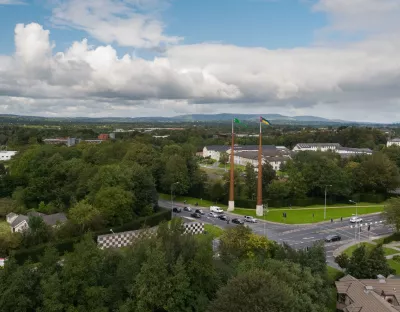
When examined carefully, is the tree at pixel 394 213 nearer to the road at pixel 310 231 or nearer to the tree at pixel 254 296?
the road at pixel 310 231

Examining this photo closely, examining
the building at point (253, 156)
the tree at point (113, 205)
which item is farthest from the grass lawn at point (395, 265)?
the building at point (253, 156)

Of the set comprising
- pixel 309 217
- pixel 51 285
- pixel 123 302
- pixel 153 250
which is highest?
pixel 153 250

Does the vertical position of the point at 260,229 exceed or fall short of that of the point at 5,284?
it falls short

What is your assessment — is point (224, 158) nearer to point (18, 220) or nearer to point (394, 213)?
point (394, 213)

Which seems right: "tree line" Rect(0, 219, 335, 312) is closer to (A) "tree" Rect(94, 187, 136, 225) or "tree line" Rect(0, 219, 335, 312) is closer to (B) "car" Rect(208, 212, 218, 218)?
(A) "tree" Rect(94, 187, 136, 225)

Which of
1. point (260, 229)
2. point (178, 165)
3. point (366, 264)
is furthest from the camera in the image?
point (178, 165)

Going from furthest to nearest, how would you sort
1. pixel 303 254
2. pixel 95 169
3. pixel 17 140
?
pixel 17 140
pixel 95 169
pixel 303 254

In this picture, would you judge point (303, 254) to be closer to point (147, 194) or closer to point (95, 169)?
point (147, 194)

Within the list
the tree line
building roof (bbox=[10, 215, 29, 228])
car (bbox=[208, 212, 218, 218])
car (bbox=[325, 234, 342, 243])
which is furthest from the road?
building roof (bbox=[10, 215, 29, 228])

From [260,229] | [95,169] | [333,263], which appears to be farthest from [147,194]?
[333,263]
